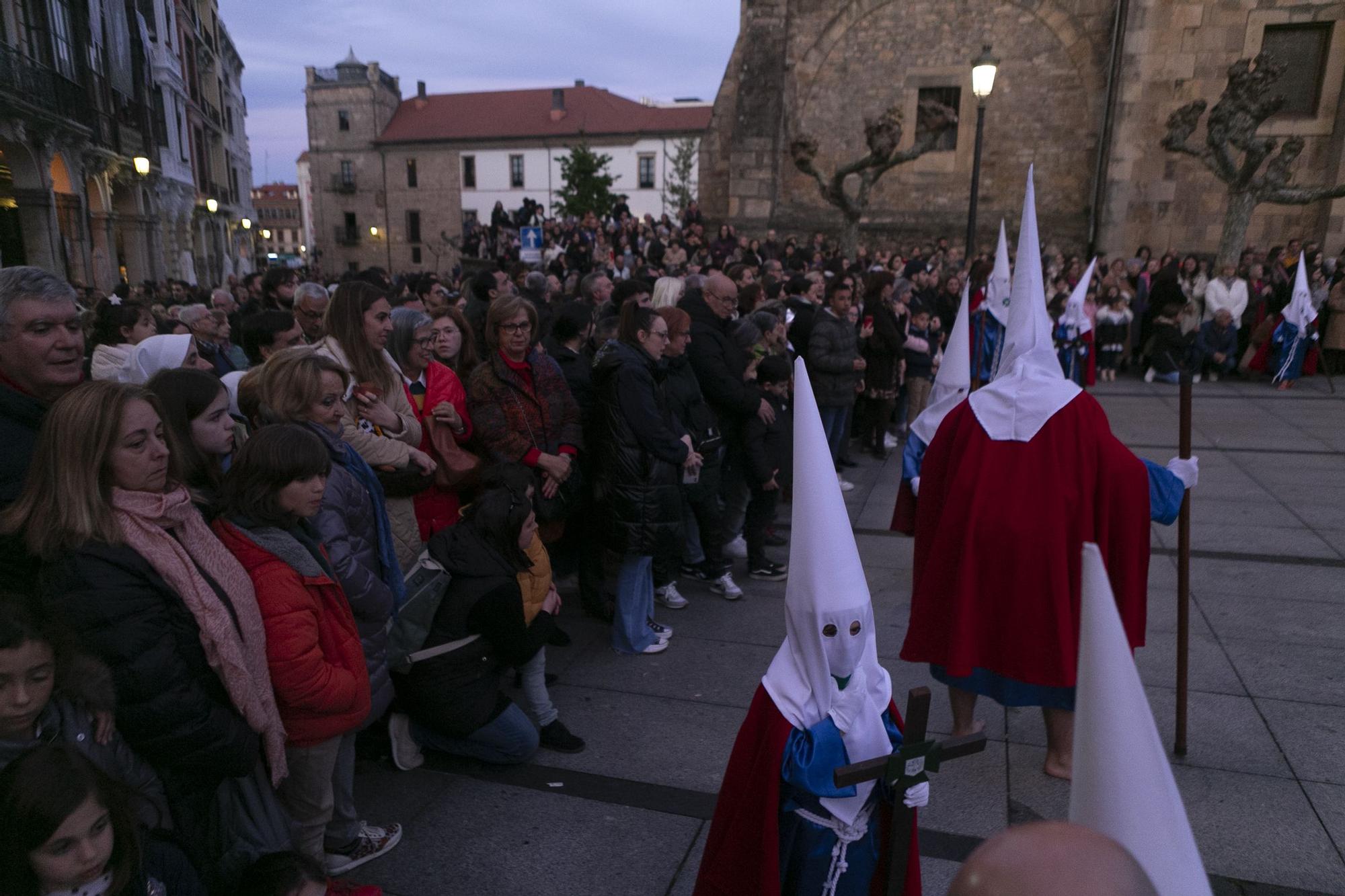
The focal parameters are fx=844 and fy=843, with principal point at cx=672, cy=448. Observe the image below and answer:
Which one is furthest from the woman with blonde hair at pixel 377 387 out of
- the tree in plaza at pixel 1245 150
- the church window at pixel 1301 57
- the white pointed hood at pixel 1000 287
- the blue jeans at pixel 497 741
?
the church window at pixel 1301 57

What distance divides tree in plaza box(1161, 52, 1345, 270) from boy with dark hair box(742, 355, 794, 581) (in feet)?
40.8

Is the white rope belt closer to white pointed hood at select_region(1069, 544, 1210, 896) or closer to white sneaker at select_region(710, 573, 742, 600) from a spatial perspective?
white pointed hood at select_region(1069, 544, 1210, 896)

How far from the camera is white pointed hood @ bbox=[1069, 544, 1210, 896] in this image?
1040 mm

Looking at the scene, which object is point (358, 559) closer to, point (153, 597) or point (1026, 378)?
point (153, 597)

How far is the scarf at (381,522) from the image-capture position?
308 cm

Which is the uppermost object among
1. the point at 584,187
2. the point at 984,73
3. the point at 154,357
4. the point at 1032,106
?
the point at 584,187

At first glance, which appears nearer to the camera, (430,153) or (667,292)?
(667,292)

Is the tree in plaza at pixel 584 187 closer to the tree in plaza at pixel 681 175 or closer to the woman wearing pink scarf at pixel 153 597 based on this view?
the tree in plaza at pixel 681 175

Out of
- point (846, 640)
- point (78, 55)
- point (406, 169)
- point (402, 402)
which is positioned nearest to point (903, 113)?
point (78, 55)

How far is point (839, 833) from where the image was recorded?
218cm

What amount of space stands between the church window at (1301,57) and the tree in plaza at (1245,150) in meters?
3.00

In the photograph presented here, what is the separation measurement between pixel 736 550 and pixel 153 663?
443cm

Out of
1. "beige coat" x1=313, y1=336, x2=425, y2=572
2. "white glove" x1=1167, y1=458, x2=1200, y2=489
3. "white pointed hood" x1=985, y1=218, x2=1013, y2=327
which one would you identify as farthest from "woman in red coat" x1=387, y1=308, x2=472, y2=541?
"white pointed hood" x1=985, y1=218, x2=1013, y2=327

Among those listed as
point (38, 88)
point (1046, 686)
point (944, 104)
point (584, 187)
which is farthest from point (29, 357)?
point (584, 187)
